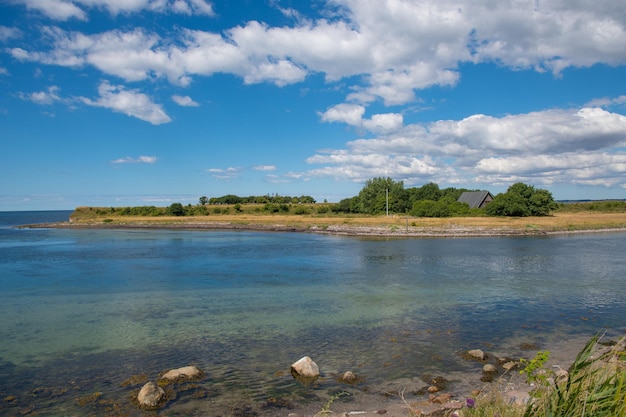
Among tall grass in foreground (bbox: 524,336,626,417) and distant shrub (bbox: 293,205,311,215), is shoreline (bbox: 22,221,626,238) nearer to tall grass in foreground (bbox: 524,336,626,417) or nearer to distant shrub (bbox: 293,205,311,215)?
distant shrub (bbox: 293,205,311,215)

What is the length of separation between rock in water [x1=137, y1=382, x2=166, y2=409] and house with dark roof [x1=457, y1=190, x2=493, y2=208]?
261 feet

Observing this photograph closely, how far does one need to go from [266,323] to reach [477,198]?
76.4 metres

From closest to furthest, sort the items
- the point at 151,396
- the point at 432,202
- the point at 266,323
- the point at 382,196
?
the point at 151,396
the point at 266,323
the point at 432,202
the point at 382,196

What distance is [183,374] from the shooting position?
9.45m

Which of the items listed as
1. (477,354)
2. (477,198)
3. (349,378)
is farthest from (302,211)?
(349,378)

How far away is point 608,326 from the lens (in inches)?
512

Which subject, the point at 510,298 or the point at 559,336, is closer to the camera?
the point at 559,336

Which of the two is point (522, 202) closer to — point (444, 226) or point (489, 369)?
point (444, 226)

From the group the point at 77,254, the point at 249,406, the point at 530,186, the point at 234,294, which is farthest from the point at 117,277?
the point at 530,186

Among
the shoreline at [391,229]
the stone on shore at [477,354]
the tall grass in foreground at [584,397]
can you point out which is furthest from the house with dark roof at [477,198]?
the tall grass in foreground at [584,397]

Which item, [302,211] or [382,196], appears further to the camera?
[302,211]

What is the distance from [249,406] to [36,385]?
16.6 ft

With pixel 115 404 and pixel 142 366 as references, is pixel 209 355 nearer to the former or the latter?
pixel 142 366

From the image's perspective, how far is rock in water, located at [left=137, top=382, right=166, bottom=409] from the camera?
8055mm
